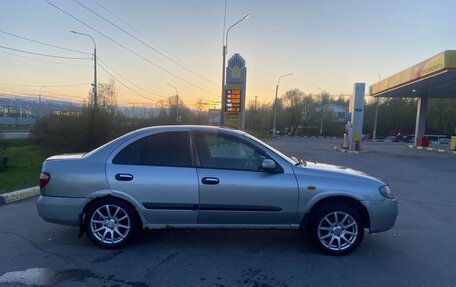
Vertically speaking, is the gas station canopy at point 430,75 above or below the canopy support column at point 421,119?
above

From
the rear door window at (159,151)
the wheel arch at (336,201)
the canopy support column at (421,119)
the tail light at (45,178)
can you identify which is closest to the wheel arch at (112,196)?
the rear door window at (159,151)

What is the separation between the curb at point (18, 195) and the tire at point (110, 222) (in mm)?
3519

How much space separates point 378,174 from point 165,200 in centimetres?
1118

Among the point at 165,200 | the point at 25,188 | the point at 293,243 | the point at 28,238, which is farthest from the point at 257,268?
the point at 25,188

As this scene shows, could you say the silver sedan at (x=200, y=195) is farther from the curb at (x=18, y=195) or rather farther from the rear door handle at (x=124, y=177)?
the curb at (x=18, y=195)

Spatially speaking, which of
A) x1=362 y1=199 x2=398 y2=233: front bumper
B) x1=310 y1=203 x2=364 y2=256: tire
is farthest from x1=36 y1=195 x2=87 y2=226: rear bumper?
x1=362 y1=199 x2=398 y2=233: front bumper

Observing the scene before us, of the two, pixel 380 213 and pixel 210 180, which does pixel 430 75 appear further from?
pixel 210 180

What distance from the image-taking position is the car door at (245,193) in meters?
4.60

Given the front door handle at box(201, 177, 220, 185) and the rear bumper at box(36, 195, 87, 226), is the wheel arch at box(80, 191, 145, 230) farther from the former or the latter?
the front door handle at box(201, 177, 220, 185)

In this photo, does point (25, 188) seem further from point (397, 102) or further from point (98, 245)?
point (397, 102)

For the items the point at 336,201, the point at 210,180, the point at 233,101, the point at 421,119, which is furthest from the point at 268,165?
the point at 421,119

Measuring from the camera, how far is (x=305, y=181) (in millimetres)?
4672

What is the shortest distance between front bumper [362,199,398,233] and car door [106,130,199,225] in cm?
228

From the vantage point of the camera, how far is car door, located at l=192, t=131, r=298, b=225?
460cm
